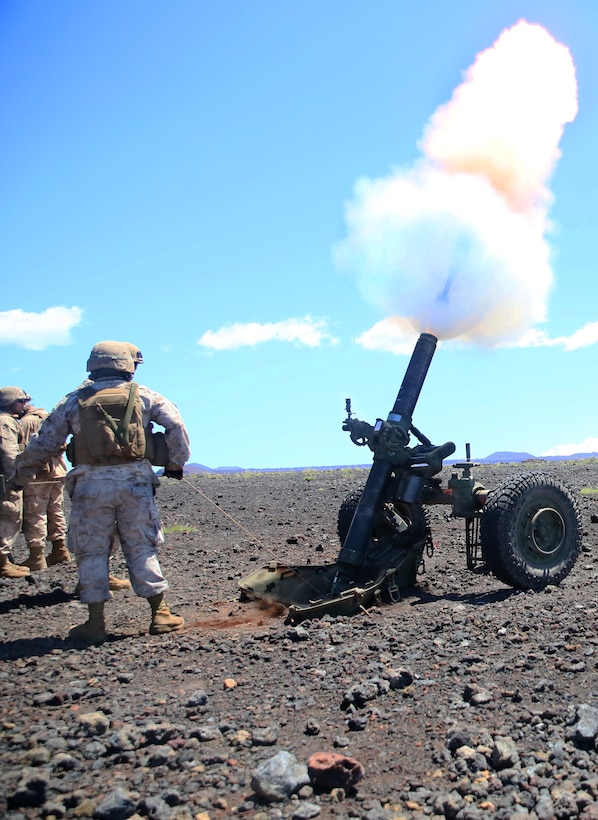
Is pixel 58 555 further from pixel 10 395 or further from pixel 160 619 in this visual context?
pixel 160 619

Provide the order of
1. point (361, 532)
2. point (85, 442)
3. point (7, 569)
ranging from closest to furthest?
point (85, 442) < point (361, 532) < point (7, 569)

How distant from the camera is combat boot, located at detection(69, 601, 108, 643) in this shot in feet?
19.4

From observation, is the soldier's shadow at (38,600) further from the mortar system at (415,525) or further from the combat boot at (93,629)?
the mortar system at (415,525)

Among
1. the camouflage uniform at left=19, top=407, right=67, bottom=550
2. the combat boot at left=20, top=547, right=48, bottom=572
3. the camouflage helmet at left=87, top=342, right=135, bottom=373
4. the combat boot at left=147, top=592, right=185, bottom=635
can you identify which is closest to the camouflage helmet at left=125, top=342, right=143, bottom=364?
the camouflage helmet at left=87, top=342, right=135, bottom=373

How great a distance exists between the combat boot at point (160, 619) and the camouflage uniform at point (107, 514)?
9 centimetres

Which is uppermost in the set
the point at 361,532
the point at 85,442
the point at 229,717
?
the point at 85,442

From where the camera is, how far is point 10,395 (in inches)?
380

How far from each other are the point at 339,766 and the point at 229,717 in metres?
1.01

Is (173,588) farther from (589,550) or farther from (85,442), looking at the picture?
(589,550)

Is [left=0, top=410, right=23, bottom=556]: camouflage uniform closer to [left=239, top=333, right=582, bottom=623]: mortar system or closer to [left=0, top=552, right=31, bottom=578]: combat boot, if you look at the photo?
[left=0, top=552, right=31, bottom=578]: combat boot

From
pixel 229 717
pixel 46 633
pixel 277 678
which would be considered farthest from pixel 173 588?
pixel 229 717

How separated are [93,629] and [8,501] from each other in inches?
144

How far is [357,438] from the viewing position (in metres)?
8.20

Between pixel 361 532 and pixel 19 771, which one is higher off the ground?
pixel 361 532
